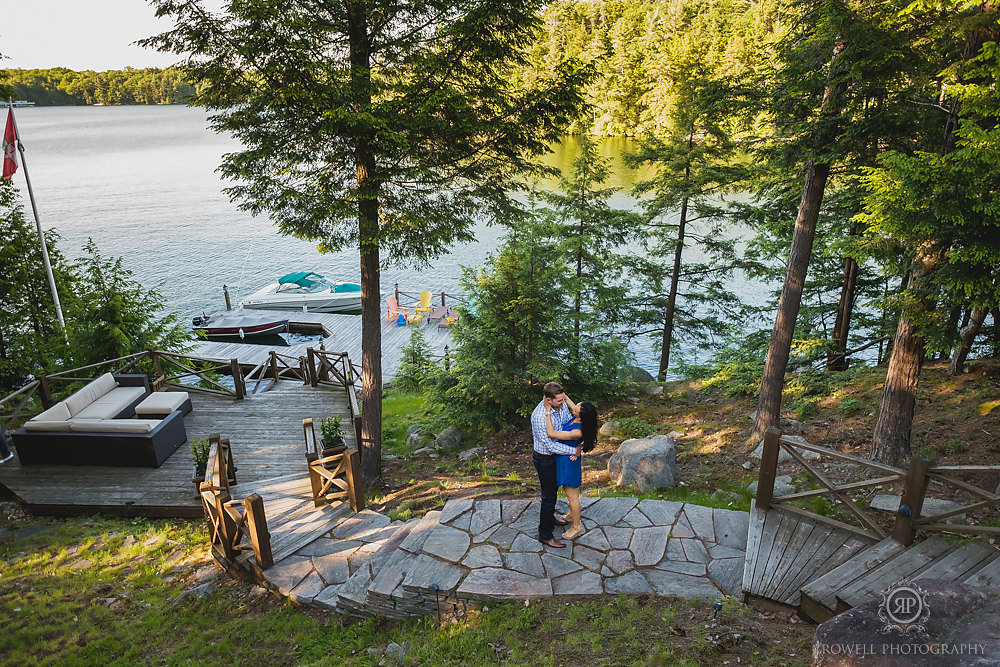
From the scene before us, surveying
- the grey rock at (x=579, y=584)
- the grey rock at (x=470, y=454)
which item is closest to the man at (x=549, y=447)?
the grey rock at (x=579, y=584)

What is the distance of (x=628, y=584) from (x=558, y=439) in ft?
4.79

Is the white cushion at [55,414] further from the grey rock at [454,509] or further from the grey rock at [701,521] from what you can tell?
the grey rock at [701,521]

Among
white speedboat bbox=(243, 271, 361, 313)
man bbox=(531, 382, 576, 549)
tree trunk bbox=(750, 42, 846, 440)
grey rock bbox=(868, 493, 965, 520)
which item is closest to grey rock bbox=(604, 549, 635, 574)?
man bbox=(531, 382, 576, 549)

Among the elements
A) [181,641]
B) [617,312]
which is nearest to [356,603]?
[181,641]

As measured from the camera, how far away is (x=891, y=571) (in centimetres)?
474

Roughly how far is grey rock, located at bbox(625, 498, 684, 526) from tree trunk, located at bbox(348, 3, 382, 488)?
4.24 metres

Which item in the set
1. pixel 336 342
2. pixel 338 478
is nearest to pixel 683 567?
pixel 338 478

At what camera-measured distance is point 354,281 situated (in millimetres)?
31062

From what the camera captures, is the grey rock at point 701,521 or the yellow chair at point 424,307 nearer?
the grey rock at point 701,521

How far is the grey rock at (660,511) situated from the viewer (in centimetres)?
629

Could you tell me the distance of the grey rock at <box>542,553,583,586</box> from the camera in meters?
5.39

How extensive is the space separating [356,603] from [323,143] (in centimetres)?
623

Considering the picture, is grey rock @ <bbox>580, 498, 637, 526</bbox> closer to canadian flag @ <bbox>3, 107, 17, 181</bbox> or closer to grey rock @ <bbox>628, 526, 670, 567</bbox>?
grey rock @ <bbox>628, 526, 670, 567</bbox>

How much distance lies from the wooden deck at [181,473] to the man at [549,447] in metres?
4.45
